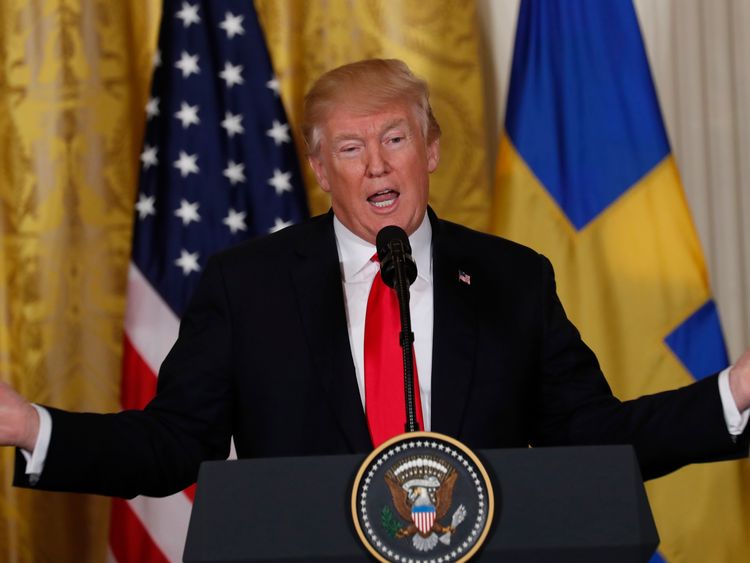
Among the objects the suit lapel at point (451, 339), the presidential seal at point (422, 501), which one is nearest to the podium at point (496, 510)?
the presidential seal at point (422, 501)

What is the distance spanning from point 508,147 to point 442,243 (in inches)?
55.3

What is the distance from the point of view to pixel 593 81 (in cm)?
362

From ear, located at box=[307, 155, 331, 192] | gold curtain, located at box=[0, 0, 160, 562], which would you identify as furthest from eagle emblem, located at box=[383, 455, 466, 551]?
gold curtain, located at box=[0, 0, 160, 562]

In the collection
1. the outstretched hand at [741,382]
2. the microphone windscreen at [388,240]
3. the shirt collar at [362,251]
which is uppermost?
the shirt collar at [362,251]

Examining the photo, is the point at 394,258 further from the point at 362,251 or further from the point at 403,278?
the point at 362,251

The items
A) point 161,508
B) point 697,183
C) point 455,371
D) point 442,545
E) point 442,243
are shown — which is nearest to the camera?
point 442,545

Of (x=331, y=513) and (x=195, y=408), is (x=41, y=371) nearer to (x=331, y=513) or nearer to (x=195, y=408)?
(x=195, y=408)

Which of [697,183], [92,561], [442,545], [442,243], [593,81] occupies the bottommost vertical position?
[92,561]

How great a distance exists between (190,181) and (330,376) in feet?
5.45

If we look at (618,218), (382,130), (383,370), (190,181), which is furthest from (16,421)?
(618,218)

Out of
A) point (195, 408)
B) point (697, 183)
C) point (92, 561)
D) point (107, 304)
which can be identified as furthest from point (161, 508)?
point (697, 183)

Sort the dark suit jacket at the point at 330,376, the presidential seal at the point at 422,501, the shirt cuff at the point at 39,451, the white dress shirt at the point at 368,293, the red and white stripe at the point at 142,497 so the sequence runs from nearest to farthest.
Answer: the presidential seal at the point at 422,501, the shirt cuff at the point at 39,451, the dark suit jacket at the point at 330,376, the white dress shirt at the point at 368,293, the red and white stripe at the point at 142,497

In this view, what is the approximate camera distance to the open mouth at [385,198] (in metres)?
2.26

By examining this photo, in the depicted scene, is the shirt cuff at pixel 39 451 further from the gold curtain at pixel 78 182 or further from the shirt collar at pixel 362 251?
the gold curtain at pixel 78 182
